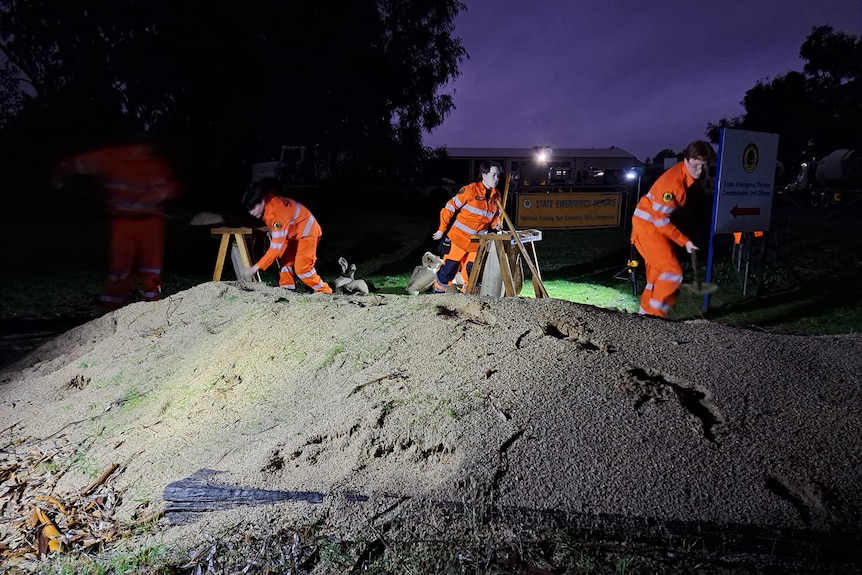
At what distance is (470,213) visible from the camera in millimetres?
7129

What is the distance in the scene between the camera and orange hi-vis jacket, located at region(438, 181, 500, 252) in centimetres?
711

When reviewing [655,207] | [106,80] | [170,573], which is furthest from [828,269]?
[106,80]


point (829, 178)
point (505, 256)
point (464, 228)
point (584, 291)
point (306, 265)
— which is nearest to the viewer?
point (505, 256)

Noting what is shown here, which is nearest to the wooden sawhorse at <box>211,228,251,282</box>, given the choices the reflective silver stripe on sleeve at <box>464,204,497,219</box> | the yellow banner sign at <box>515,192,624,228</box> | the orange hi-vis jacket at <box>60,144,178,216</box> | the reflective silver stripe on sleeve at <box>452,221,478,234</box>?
the orange hi-vis jacket at <box>60,144,178,216</box>

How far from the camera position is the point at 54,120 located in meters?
22.0

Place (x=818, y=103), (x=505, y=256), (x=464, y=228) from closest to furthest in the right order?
(x=505, y=256), (x=464, y=228), (x=818, y=103)

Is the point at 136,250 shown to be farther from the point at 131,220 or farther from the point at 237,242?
the point at 237,242

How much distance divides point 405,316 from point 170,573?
2.17 m

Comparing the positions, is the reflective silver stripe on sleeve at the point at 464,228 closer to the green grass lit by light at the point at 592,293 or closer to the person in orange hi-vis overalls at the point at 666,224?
the green grass lit by light at the point at 592,293

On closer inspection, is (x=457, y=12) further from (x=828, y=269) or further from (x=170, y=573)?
(x=170, y=573)

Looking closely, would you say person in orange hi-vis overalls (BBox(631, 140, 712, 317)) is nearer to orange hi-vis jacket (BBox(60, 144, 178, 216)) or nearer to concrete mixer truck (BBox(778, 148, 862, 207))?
orange hi-vis jacket (BBox(60, 144, 178, 216))

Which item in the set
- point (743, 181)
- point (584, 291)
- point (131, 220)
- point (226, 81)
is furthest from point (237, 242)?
point (226, 81)

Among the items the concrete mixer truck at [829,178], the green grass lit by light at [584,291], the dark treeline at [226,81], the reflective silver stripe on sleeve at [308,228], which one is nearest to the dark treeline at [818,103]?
the concrete mixer truck at [829,178]

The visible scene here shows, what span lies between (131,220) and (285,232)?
2.42m
